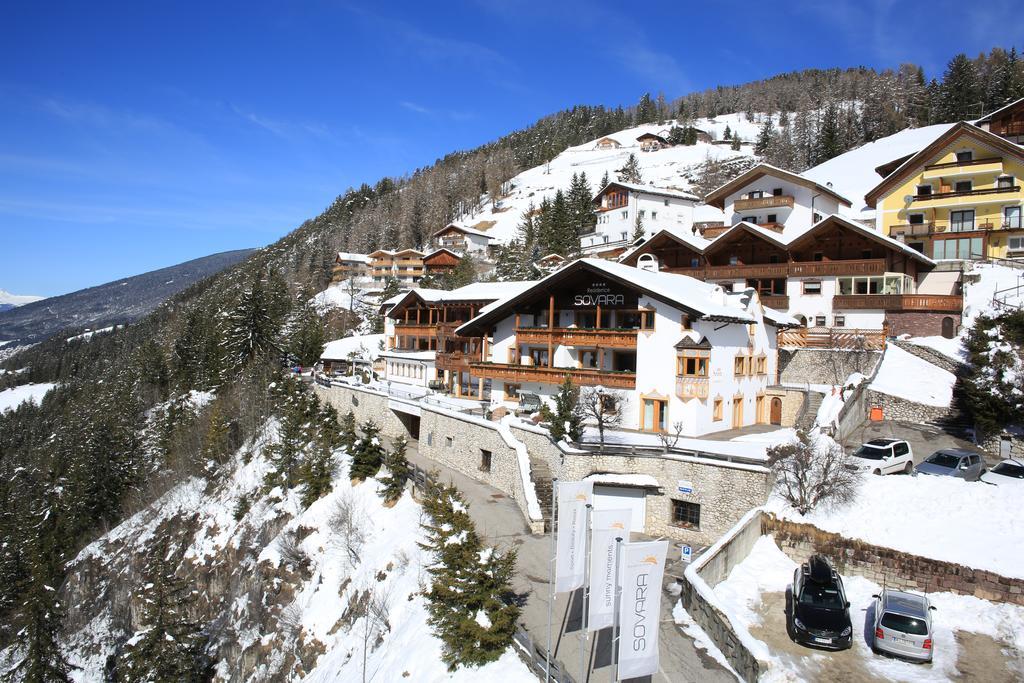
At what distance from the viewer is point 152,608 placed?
25406mm

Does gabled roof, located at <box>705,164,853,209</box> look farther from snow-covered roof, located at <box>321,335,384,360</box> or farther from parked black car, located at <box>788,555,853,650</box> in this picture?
parked black car, located at <box>788,555,853,650</box>

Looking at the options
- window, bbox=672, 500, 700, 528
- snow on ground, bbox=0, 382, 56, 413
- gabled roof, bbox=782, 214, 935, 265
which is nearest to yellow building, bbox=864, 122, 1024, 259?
gabled roof, bbox=782, 214, 935, 265

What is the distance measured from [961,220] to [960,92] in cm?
6700

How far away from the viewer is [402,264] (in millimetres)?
101562

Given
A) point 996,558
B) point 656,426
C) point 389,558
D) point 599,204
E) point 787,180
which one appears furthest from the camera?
point 599,204

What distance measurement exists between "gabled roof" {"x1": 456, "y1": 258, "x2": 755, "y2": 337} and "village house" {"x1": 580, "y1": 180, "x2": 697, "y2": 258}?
44578mm

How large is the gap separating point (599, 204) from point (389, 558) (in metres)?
72.1

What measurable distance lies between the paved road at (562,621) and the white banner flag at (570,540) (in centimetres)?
163

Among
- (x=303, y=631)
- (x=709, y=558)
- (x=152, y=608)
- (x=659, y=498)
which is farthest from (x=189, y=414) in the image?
(x=709, y=558)

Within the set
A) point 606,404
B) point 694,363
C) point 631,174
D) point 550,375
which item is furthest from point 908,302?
point 631,174

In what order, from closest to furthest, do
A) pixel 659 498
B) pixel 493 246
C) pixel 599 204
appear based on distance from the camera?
pixel 659 498 → pixel 599 204 → pixel 493 246

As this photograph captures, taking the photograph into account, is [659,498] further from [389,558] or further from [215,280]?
[215,280]

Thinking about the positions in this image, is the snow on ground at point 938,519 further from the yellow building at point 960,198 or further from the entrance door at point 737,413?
the yellow building at point 960,198

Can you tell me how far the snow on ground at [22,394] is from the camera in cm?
13641
